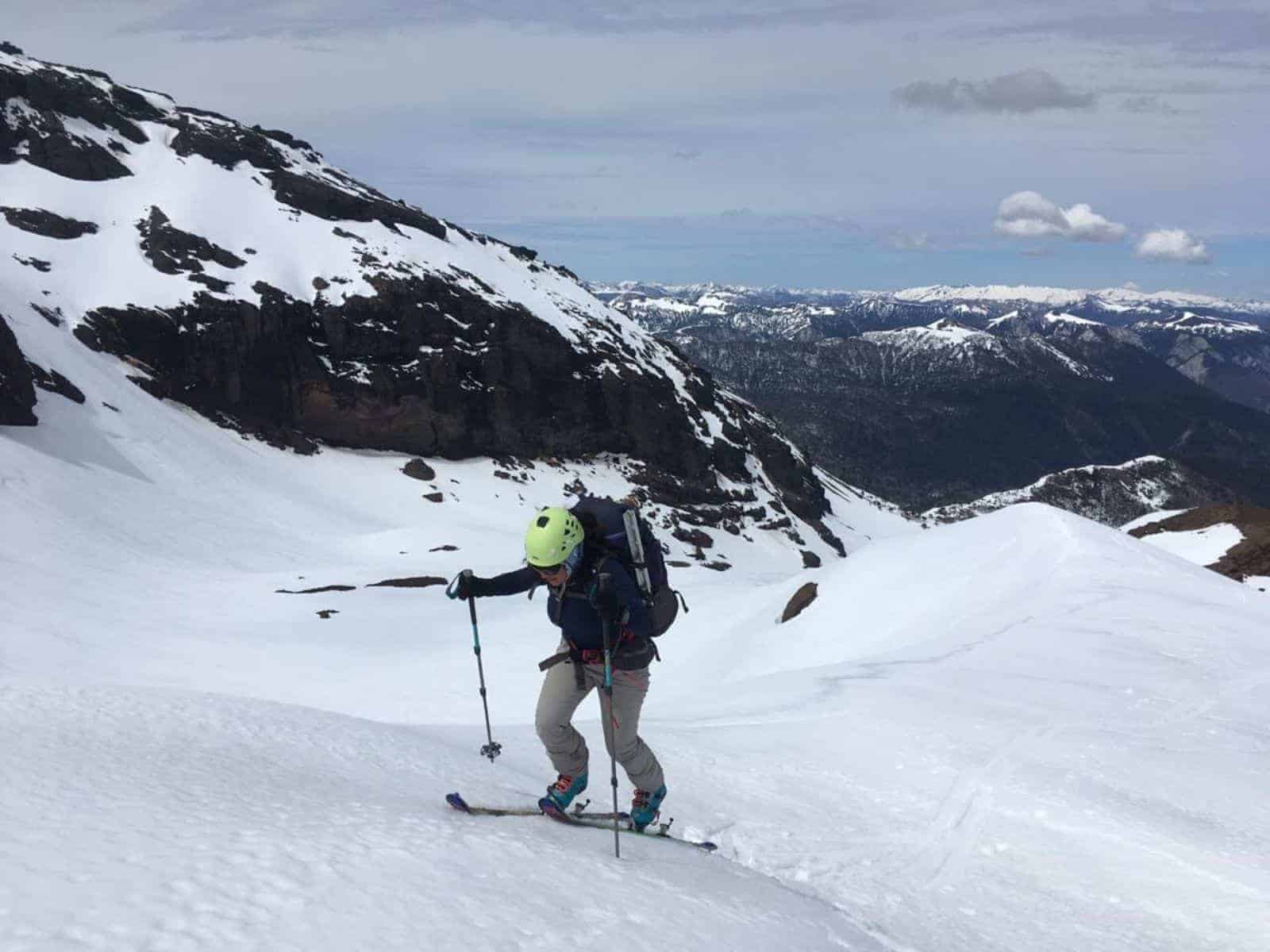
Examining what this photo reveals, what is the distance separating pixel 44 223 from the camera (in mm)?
87312

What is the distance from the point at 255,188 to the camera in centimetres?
10806

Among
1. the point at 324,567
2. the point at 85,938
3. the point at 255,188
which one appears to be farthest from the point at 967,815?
the point at 255,188

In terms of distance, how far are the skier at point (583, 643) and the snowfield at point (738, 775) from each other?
725mm

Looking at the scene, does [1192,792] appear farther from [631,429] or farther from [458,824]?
[631,429]

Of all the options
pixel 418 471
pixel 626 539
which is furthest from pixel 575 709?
pixel 418 471

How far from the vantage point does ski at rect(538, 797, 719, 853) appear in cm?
841

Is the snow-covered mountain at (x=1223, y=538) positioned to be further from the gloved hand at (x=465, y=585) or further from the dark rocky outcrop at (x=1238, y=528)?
the gloved hand at (x=465, y=585)

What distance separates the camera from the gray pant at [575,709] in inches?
326

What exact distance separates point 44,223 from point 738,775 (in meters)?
103

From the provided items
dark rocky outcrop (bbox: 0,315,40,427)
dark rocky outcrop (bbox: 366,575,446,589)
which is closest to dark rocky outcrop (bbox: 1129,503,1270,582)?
dark rocky outcrop (bbox: 366,575,446,589)

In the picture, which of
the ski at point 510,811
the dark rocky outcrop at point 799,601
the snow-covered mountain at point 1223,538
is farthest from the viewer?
the snow-covered mountain at point 1223,538

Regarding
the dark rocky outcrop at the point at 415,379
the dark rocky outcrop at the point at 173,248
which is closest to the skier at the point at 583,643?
the dark rocky outcrop at the point at 415,379

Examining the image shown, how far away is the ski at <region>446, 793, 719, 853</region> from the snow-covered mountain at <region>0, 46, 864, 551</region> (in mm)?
72232

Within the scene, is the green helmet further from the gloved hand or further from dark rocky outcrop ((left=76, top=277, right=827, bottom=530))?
dark rocky outcrop ((left=76, top=277, right=827, bottom=530))
